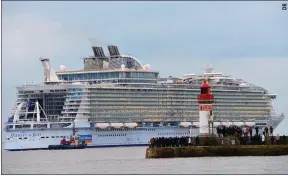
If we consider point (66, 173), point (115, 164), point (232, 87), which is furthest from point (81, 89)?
point (66, 173)

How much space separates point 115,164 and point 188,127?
2381 inches

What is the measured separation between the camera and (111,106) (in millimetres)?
131625

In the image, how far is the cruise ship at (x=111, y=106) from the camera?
127 m

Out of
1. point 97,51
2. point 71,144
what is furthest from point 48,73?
point 71,144

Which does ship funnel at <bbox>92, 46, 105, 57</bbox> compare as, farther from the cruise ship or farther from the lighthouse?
the lighthouse

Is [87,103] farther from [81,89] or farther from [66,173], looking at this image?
[66,173]

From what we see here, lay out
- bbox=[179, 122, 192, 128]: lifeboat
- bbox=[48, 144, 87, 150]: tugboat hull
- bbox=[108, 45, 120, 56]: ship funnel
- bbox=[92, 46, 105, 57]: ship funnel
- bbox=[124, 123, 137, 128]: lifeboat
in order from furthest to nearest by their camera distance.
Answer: bbox=[92, 46, 105, 57]: ship funnel → bbox=[108, 45, 120, 56]: ship funnel → bbox=[179, 122, 192, 128]: lifeboat → bbox=[124, 123, 137, 128]: lifeboat → bbox=[48, 144, 87, 150]: tugboat hull

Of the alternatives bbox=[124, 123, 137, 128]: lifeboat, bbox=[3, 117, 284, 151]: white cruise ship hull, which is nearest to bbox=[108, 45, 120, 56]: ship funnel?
bbox=[124, 123, 137, 128]: lifeboat

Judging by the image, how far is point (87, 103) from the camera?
13100 cm

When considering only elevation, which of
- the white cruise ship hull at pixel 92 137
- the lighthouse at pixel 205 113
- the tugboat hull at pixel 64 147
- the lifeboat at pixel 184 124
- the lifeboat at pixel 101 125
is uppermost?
the lifeboat at pixel 184 124

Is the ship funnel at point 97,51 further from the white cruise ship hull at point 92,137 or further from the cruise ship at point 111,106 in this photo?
the white cruise ship hull at point 92,137

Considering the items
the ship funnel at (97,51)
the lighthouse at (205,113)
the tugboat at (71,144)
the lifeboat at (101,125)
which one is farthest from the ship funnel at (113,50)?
the lighthouse at (205,113)

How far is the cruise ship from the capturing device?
127 m

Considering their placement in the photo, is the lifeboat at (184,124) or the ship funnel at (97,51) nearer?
the lifeboat at (184,124)
